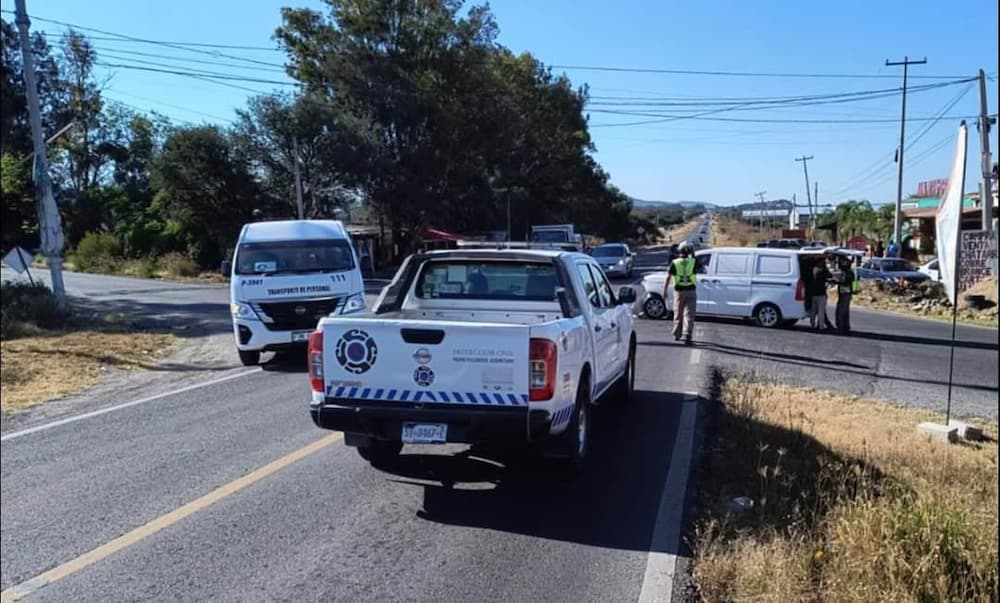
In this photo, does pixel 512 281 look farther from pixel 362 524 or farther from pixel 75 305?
pixel 75 305

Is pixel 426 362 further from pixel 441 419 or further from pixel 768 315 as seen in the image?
pixel 768 315

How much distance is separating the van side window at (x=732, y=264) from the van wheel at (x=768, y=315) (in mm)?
917

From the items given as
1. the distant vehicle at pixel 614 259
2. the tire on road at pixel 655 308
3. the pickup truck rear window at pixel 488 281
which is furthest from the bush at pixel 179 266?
the pickup truck rear window at pixel 488 281

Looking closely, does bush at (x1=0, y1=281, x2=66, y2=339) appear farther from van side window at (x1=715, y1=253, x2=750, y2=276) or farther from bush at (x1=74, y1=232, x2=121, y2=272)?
bush at (x1=74, y1=232, x2=121, y2=272)

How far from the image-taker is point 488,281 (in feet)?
24.2

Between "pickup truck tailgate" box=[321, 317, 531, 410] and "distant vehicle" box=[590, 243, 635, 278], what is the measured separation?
1186 inches

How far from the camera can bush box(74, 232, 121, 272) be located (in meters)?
42.5

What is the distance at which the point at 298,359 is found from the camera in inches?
505

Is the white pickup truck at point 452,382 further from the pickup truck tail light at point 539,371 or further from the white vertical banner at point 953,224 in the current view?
the white vertical banner at point 953,224

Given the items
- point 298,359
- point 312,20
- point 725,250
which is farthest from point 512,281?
point 312,20

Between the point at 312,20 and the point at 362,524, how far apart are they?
4850 cm

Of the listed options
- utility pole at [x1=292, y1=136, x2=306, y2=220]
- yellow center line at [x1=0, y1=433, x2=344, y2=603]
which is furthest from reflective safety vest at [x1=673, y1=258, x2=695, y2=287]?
utility pole at [x1=292, y1=136, x2=306, y2=220]

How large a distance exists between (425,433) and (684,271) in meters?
9.85

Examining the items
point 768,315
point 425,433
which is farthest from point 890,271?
point 425,433
